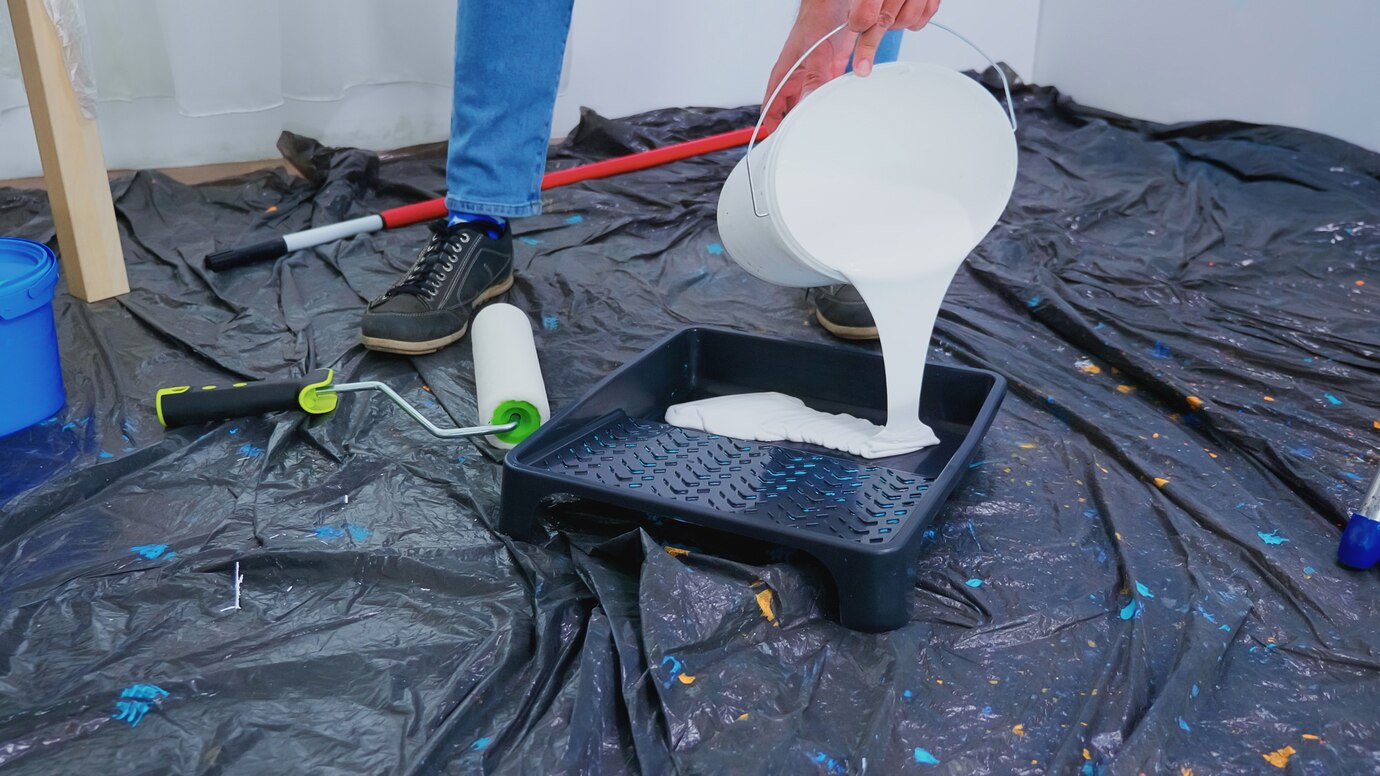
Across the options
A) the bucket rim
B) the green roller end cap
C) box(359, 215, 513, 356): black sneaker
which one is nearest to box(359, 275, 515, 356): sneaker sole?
box(359, 215, 513, 356): black sneaker

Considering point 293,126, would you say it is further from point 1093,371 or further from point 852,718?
point 852,718

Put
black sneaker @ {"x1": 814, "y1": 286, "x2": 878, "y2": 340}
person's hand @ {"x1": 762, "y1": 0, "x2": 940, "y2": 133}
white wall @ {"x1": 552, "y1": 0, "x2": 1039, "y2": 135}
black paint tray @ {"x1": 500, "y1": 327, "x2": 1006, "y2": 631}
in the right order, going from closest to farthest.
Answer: black paint tray @ {"x1": 500, "y1": 327, "x2": 1006, "y2": 631} → person's hand @ {"x1": 762, "y1": 0, "x2": 940, "y2": 133} → black sneaker @ {"x1": 814, "y1": 286, "x2": 878, "y2": 340} → white wall @ {"x1": 552, "y1": 0, "x2": 1039, "y2": 135}

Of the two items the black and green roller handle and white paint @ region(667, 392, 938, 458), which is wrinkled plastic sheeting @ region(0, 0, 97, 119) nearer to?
the black and green roller handle

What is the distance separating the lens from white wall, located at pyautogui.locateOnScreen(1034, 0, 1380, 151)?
1856 millimetres

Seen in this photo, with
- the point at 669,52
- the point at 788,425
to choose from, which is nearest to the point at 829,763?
the point at 788,425

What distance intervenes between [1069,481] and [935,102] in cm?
37

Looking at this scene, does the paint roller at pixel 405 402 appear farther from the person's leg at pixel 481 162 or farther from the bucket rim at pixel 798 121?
the bucket rim at pixel 798 121

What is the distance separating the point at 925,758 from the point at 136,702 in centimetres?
52

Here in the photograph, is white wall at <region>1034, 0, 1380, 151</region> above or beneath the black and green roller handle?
above

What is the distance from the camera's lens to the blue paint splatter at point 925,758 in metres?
0.72

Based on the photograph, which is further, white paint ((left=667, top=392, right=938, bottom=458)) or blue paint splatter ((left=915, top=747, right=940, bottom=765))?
white paint ((left=667, top=392, right=938, bottom=458))

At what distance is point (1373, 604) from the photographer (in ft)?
2.87

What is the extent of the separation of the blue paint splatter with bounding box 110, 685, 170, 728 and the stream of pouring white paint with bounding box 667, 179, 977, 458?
20.5 inches

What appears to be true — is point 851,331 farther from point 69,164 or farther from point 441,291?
point 69,164
